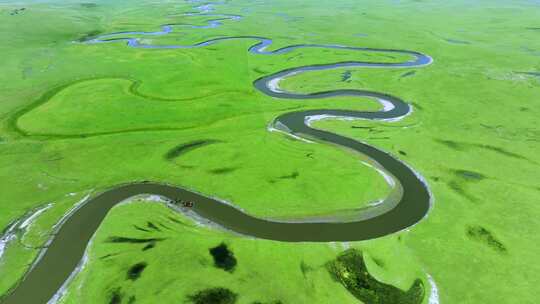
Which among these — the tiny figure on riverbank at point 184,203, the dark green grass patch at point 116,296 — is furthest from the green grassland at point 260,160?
the tiny figure on riverbank at point 184,203

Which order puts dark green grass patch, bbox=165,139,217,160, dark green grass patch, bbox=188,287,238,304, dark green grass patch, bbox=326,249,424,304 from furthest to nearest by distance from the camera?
dark green grass patch, bbox=165,139,217,160 → dark green grass patch, bbox=326,249,424,304 → dark green grass patch, bbox=188,287,238,304

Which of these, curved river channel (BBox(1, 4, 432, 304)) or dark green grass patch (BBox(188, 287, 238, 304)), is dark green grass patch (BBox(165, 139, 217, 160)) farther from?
dark green grass patch (BBox(188, 287, 238, 304))

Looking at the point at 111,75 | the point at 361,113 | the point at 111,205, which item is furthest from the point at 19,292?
the point at 111,75

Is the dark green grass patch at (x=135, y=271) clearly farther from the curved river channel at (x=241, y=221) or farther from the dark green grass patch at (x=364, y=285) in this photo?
the dark green grass patch at (x=364, y=285)

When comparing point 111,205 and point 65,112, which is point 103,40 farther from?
point 111,205

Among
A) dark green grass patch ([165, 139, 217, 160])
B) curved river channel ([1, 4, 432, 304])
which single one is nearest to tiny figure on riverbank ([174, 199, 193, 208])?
curved river channel ([1, 4, 432, 304])
